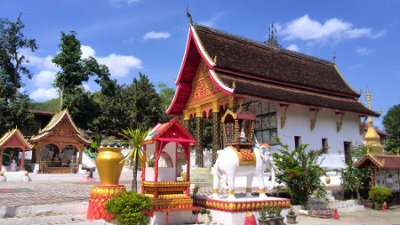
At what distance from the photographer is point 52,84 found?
118ft

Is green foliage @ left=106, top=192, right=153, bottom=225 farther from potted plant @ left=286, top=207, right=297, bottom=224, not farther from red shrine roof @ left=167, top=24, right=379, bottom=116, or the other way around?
red shrine roof @ left=167, top=24, right=379, bottom=116

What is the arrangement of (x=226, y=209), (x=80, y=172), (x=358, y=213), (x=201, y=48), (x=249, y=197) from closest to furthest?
(x=226, y=209)
(x=249, y=197)
(x=358, y=213)
(x=201, y=48)
(x=80, y=172)

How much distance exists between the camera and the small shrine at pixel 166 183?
9.07 meters

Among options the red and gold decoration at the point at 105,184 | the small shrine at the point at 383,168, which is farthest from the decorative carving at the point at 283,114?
the red and gold decoration at the point at 105,184

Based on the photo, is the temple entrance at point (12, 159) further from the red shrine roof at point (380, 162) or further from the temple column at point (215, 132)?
the red shrine roof at point (380, 162)

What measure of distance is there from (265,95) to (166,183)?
8.57 metres

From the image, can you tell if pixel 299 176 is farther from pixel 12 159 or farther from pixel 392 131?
pixel 392 131

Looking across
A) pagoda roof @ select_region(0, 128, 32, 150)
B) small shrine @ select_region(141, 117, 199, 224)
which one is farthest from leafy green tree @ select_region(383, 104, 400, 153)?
small shrine @ select_region(141, 117, 199, 224)

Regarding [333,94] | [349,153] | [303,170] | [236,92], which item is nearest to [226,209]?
[303,170]

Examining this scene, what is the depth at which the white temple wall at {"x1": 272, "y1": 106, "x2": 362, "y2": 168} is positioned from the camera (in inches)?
714

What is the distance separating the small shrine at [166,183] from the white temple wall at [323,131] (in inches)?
345

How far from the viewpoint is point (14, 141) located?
76.7ft

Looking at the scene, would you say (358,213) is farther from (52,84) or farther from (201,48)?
(52,84)

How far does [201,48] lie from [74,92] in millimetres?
20303
